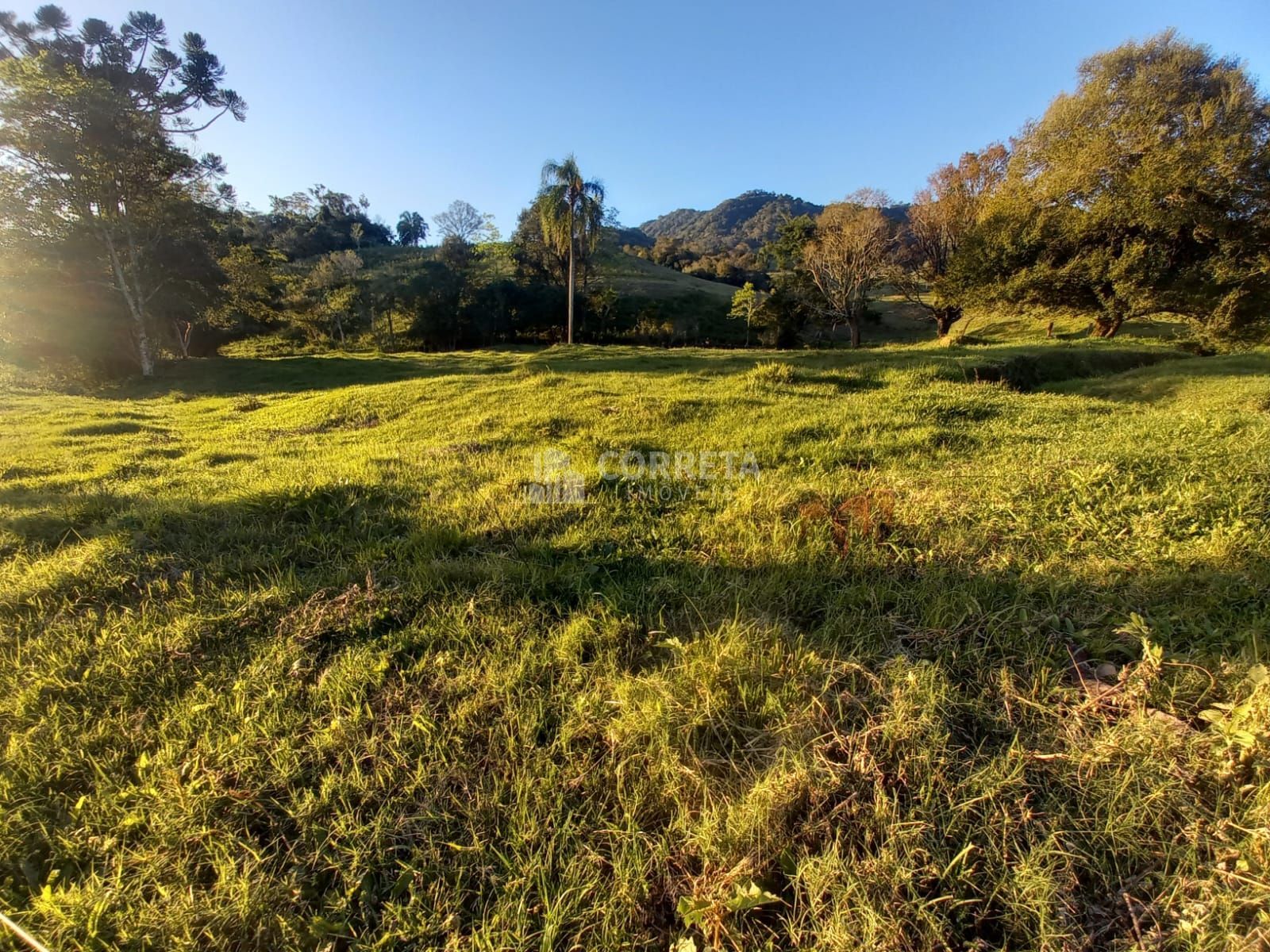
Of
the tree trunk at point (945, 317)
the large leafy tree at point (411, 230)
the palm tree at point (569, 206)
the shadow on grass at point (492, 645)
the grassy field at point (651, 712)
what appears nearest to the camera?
the grassy field at point (651, 712)

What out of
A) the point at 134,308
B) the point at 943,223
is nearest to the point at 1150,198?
the point at 943,223

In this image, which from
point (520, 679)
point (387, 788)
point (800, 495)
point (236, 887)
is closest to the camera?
point (236, 887)

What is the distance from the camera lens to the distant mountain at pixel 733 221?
3364 inches

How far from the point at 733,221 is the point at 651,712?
123236mm

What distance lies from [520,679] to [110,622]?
221 centimetres

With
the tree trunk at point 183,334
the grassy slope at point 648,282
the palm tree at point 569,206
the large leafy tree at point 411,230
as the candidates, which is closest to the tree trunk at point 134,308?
the tree trunk at point 183,334

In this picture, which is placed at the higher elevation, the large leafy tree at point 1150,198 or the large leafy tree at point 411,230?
the large leafy tree at point 411,230

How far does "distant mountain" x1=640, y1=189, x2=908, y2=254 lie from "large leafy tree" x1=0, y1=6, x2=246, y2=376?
6801 centimetres

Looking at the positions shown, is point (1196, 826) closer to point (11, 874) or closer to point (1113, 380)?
point (11, 874)

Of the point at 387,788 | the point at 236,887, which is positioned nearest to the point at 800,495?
the point at 387,788

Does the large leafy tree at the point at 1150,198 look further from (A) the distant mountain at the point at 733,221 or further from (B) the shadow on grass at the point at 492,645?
(A) the distant mountain at the point at 733,221

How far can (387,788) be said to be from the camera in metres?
1.62

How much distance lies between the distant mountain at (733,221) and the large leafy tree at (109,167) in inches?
2658

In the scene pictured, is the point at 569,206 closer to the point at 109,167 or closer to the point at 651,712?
the point at 109,167
